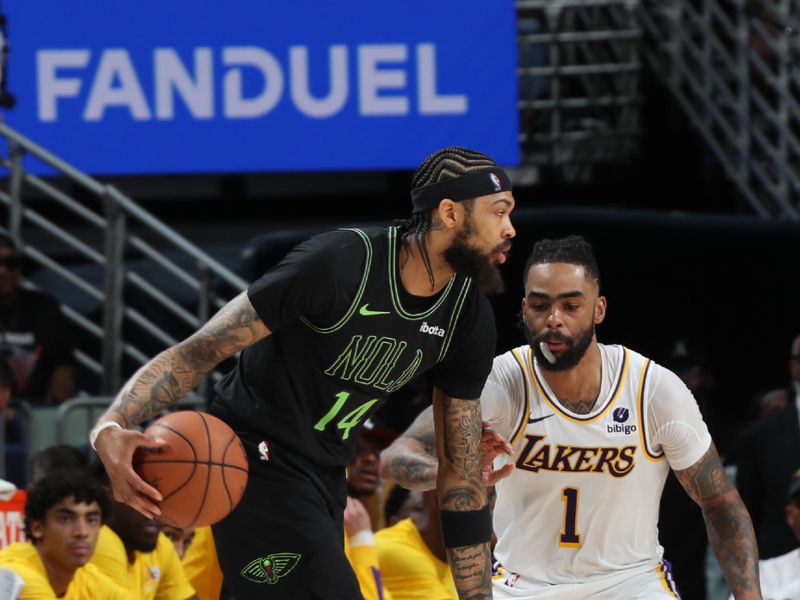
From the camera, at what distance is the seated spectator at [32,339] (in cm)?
906

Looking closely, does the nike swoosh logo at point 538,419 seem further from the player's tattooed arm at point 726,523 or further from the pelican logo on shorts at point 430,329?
the pelican logo on shorts at point 430,329

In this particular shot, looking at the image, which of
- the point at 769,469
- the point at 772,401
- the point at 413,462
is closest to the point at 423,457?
the point at 413,462

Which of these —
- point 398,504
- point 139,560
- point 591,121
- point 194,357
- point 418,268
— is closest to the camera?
point 194,357

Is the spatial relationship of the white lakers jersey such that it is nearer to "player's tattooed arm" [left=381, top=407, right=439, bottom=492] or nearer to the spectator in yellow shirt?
"player's tattooed arm" [left=381, top=407, right=439, bottom=492]

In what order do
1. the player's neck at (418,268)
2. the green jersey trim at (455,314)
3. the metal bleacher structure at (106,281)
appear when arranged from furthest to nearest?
the metal bleacher structure at (106,281) → the green jersey trim at (455,314) → the player's neck at (418,268)

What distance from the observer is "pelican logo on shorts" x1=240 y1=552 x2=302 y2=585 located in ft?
15.7

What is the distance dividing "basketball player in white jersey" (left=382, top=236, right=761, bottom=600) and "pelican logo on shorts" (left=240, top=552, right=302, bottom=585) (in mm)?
714

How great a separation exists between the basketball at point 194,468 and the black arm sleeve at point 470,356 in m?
0.79

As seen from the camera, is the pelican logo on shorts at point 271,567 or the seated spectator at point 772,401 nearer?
the pelican logo on shorts at point 271,567

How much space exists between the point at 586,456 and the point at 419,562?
2055 millimetres

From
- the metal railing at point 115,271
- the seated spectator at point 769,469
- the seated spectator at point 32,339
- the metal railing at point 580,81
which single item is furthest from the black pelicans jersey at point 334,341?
the metal railing at point 580,81

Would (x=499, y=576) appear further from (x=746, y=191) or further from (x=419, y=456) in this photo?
(x=746, y=191)

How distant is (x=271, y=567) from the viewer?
15.8ft

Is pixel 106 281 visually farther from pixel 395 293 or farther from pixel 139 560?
pixel 395 293
